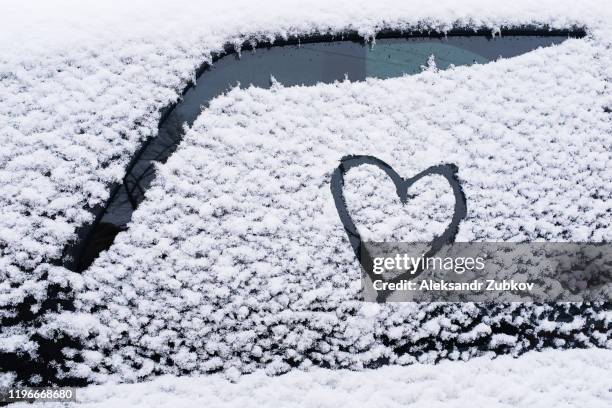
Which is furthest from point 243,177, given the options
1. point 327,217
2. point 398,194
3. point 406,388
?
point 406,388

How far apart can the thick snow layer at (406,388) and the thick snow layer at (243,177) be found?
0.04 m

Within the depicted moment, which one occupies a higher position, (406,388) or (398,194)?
(398,194)

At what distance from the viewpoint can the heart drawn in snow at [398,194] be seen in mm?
1451

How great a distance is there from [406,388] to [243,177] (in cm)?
65

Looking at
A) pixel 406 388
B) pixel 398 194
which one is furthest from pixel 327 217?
pixel 406 388

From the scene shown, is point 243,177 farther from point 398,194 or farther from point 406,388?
point 406,388

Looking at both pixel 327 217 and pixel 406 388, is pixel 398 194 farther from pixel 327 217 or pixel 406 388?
pixel 406 388

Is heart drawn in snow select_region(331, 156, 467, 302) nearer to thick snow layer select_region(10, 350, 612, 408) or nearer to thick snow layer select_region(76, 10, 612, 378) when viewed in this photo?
thick snow layer select_region(76, 10, 612, 378)

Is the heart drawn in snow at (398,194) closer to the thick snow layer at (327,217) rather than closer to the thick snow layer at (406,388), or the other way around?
the thick snow layer at (327,217)

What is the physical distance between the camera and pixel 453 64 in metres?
1.63

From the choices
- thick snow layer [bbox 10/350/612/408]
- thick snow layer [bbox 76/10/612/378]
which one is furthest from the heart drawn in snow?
thick snow layer [bbox 10/350/612/408]

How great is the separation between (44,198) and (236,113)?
495mm

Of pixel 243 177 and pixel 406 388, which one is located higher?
pixel 243 177

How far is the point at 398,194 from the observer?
1.48 metres
